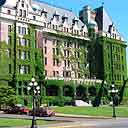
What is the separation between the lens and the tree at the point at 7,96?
81.9 metres

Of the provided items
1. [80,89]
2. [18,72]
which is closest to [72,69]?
[80,89]

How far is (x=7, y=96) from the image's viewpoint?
8338 centimetres

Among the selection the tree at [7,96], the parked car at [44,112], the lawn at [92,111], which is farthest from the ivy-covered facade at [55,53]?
the parked car at [44,112]

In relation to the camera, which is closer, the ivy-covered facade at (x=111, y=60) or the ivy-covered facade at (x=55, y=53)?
the ivy-covered facade at (x=55, y=53)

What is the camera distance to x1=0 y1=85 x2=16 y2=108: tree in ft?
269

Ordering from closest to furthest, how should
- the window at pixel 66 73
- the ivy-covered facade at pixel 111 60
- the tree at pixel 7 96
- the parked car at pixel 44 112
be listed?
the parked car at pixel 44 112
the tree at pixel 7 96
the window at pixel 66 73
the ivy-covered facade at pixel 111 60

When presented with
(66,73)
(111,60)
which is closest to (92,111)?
(66,73)

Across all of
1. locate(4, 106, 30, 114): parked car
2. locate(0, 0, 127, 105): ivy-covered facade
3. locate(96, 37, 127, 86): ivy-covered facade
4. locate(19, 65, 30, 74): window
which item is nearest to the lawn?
locate(4, 106, 30, 114): parked car

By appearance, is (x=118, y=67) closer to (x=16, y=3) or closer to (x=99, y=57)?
(x=99, y=57)

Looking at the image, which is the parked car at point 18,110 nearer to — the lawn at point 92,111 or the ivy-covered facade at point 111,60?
the lawn at point 92,111

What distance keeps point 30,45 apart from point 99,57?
1144 inches

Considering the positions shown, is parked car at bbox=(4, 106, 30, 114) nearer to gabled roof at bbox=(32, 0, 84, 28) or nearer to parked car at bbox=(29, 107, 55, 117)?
parked car at bbox=(29, 107, 55, 117)

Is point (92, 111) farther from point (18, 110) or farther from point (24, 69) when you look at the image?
point (24, 69)

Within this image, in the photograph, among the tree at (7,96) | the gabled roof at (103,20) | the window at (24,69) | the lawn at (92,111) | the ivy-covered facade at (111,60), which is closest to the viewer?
the lawn at (92,111)
